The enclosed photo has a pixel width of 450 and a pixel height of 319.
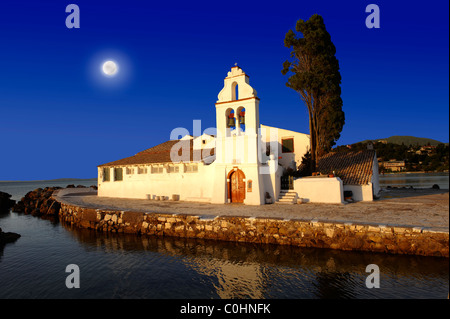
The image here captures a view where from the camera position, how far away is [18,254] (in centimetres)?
1328

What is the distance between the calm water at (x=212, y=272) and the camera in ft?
26.8

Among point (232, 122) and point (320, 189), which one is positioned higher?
point (232, 122)

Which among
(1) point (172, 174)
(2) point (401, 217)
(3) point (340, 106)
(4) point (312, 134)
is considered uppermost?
(3) point (340, 106)

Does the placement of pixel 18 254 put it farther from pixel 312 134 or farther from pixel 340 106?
pixel 340 106

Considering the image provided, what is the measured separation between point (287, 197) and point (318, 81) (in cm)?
1013

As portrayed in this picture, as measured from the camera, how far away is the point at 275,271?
9.73 metres

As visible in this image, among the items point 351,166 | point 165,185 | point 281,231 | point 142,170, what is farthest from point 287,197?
point 142,170

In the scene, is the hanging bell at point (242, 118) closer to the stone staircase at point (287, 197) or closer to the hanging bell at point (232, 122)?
the hanging bell at point (232, 122)

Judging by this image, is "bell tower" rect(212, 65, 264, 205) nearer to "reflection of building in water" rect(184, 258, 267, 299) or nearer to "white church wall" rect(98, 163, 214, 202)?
"white church wall" rect(98, 163, 214, 202)

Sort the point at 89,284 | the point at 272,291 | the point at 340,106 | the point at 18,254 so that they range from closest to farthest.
→ the point at 272,291
the point at 89,284
the point at 18,254
the point at 340,106

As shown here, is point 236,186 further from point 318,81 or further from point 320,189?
point 318,81

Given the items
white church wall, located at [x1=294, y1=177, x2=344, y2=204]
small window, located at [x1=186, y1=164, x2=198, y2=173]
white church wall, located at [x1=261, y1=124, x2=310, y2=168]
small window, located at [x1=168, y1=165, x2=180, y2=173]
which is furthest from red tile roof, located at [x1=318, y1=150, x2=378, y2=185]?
small window, located at [x1=168, y1=165, x2=180, y2=173]
